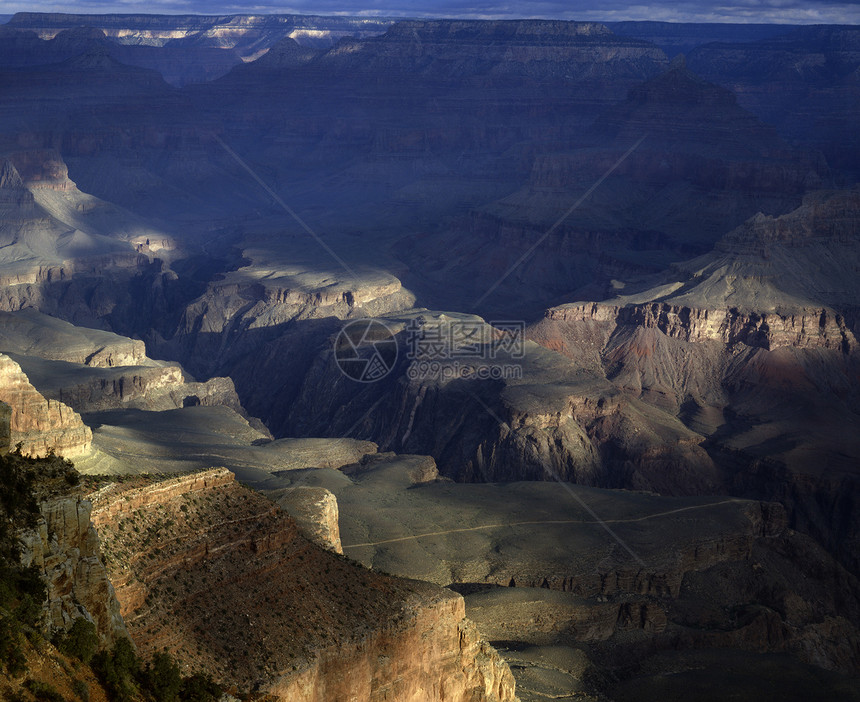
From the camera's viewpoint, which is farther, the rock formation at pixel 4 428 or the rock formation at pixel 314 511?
the rock formation at pixel 314 511

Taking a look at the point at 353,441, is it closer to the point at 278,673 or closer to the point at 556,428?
the point at 556,428

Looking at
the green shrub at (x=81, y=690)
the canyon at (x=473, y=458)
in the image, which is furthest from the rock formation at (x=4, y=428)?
the green shrub at (x=81, y=690)

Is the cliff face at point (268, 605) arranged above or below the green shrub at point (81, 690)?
below

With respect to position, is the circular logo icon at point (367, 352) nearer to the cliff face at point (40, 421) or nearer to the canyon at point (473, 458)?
the canyon at point (473, 458)

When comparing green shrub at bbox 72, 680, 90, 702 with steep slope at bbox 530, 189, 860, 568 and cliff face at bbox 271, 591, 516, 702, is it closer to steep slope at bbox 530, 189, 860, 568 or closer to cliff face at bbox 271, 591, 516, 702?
cliff face at bbox 271, 591, 516, 702

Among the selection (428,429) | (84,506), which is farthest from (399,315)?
(84,506)

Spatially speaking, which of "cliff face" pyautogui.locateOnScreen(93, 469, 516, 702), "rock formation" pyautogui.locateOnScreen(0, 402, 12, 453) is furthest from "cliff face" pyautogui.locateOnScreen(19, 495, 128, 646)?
"cliff face" pyautogui.locateOnScreen(93, 469, 516, 702)

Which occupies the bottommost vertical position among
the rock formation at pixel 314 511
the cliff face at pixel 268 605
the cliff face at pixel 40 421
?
the cliff face at pixel 40 421
